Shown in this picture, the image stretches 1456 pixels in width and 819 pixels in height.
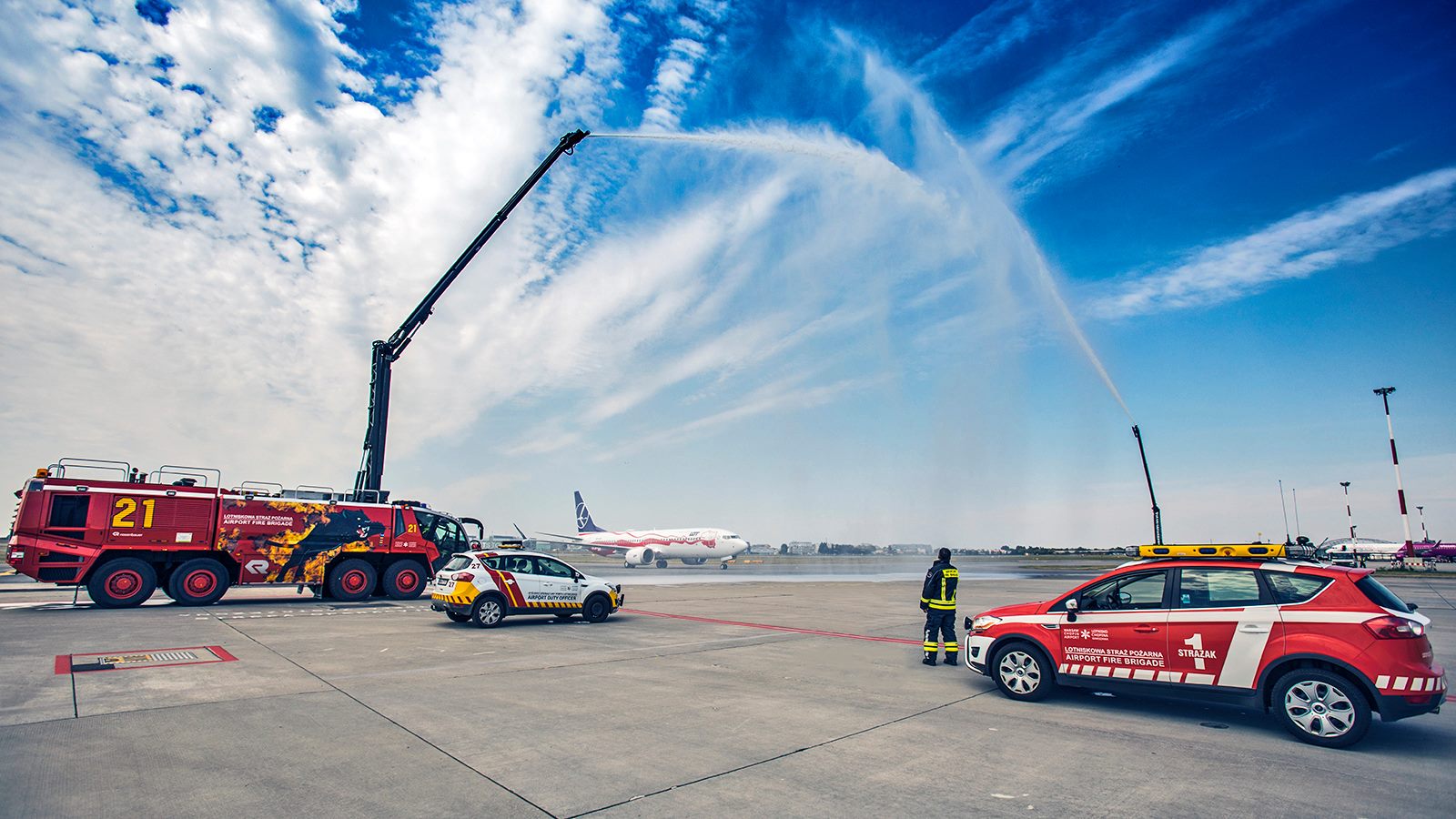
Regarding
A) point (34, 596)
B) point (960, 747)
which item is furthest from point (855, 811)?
point (34, 596)

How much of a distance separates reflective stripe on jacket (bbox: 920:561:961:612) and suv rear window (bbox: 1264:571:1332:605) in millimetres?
4409

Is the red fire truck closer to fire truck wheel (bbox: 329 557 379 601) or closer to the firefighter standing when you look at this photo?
fire truck wheel (bbox: 329 557 379 601)

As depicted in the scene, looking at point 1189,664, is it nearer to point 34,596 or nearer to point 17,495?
point 17,495

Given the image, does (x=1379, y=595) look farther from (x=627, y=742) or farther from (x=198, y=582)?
(x=198, y=582)

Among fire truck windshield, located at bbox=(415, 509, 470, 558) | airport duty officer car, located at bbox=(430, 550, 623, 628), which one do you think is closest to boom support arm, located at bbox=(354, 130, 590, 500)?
fire truck windshield, located at bbox=(415, 509, 470, 558)

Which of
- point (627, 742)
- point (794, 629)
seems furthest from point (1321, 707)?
point (794, 629)

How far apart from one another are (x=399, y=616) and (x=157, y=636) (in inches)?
204

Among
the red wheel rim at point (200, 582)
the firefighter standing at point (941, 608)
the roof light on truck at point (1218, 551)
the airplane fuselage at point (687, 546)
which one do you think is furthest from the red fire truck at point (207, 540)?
the airplane fuselage at point (687, 546)

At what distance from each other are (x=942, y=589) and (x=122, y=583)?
65.6 ft

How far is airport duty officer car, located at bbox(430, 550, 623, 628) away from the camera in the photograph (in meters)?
15.4

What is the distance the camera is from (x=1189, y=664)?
25.4ft

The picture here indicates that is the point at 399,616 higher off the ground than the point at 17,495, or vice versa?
the point at 17,495

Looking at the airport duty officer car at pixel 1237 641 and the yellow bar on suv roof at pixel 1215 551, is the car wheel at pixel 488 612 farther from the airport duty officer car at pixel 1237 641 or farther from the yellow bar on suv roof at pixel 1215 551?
the yellow bar on suv roof at pixel 1215 551

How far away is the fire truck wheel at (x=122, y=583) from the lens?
1789 centimetres
